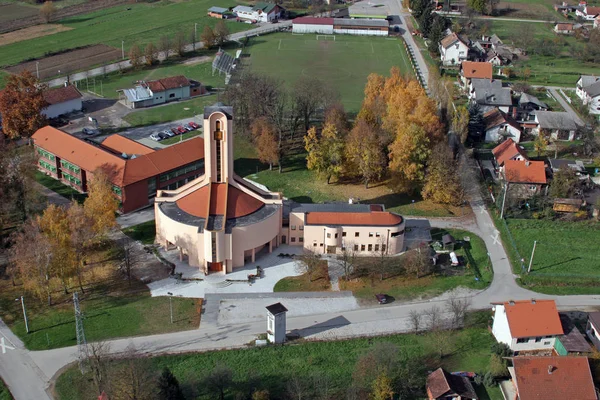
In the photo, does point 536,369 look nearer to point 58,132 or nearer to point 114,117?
point 58,132

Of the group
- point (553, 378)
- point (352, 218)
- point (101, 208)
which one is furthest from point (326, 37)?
point (553, 378)

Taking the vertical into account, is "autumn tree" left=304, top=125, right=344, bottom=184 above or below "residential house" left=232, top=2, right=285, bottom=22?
below

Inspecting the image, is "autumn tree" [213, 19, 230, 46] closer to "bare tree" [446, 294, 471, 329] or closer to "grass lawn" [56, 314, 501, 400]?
"bare tree" [446, 294, 471, 329]

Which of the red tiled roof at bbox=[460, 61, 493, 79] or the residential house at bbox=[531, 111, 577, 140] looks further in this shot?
the red tiled roof at bbox=[460, 61, 493, 79]

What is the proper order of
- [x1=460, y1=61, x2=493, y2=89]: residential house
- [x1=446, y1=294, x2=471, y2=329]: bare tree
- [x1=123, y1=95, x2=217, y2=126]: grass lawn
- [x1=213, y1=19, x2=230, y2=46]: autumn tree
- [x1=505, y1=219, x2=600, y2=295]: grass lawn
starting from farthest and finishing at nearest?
[x1=213, y1=19, x2=230, y2=46]: autumn tree, [x1=460, y1=61, x2=493, y2=89]: residential house, [x1=123, y1=95, x2=217, y2=126]: grass lawn, [x1=505, y1=219, x2=600, y2=295]: grass lawn, [x1=446, y1=294, x2=471, y2=329]: bare tree

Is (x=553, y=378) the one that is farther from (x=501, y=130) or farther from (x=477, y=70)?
(x=477, y=70)

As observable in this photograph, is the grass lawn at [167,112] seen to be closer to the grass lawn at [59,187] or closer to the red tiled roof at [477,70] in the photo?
the grass lawn at [59,187]

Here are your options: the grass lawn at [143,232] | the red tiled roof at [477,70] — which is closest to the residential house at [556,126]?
the red tiled roof at [477,70]

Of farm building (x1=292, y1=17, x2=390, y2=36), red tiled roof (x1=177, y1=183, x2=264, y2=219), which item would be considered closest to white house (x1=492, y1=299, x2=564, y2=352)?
red tiled roof (x1=177, y1=183, x2=264, y2=219)
